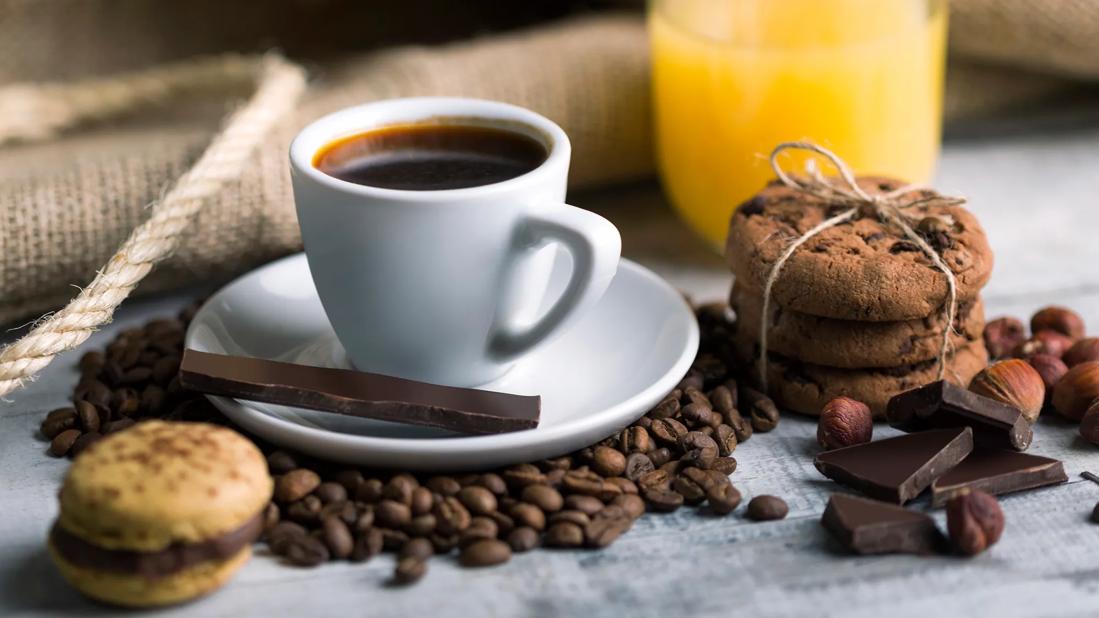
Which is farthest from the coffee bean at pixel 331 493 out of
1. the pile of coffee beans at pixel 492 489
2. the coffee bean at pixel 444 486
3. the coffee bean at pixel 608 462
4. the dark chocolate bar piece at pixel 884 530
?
the dark chocolate bar piece at pixel 884 530

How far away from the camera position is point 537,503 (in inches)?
56.0

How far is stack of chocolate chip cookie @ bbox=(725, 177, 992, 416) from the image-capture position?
158cm

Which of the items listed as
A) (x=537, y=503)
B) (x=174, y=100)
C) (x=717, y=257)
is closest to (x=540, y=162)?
(x=537, y=503)

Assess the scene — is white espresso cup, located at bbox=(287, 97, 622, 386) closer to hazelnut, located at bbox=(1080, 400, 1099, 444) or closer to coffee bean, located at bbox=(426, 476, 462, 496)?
coffee bean, located at bbox=(426, 476, 462, 496)

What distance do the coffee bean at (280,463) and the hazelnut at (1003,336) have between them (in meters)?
1.08

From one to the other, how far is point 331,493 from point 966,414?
80cm

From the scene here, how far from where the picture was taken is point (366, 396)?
4.86 feet

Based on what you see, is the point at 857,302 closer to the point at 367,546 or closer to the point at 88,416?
the point at 367,546

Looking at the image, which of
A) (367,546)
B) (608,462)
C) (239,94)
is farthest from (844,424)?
(239,94)

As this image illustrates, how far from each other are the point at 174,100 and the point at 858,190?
1501mm

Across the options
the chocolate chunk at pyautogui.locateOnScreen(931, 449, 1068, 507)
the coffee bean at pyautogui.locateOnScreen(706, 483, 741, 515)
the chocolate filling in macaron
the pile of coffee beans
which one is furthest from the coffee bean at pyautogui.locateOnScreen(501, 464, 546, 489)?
the chocolate chunk at pyautogui.locateOnScreen(931, 449, 1068, 507)

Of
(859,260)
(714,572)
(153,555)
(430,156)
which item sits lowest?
(714,572)

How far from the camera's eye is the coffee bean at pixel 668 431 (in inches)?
62.1

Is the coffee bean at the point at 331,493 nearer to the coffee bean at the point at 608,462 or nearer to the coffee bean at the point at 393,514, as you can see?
the coffee bean at the point at 393,514
